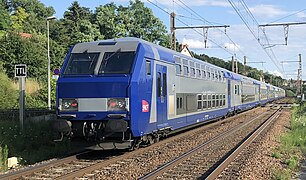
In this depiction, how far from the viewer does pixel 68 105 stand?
12.2 meters

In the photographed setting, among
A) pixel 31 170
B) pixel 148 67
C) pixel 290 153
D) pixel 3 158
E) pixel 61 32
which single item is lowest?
pixel 290 153

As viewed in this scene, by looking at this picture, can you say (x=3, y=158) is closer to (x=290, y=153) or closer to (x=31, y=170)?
(x=31, y=170)

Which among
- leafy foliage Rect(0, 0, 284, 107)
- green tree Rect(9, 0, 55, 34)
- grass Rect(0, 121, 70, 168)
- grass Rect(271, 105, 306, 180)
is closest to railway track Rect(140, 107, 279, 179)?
grass Rect(271, 105, 306, 180)

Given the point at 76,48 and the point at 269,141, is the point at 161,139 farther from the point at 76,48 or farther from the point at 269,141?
the point at 76,48

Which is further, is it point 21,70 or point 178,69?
point 178,69

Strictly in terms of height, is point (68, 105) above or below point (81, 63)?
below

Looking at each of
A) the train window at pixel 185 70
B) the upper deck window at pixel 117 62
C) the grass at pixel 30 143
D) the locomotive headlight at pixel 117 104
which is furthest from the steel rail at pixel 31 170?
the train window at pixel 185 70

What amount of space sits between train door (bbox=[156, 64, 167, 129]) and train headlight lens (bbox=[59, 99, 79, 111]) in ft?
9.20

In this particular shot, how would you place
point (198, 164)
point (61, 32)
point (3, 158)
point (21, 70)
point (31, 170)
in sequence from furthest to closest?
point (61, 32)
point (21, 70)
point (198, 164)
point (3, 158)
point (31, 170)

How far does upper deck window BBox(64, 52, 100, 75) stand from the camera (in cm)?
1251

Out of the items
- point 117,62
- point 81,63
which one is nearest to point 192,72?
point 117,62

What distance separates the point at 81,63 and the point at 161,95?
290 centimetres

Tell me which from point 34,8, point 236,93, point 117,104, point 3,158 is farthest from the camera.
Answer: point 34,8

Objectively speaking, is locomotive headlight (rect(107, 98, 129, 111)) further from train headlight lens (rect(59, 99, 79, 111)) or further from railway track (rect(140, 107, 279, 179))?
railway track (rect(140, 107, 279, 179))
